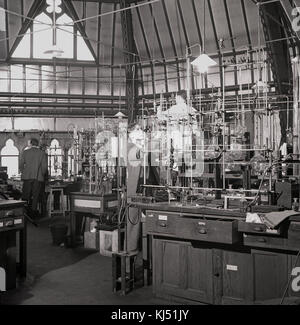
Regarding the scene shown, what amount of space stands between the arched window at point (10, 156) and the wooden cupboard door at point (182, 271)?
37.4 ft

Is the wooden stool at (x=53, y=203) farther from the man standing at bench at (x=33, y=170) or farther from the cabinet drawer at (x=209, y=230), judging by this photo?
the cabinet drawer at (x=209, y=230)

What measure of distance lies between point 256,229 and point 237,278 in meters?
0.60

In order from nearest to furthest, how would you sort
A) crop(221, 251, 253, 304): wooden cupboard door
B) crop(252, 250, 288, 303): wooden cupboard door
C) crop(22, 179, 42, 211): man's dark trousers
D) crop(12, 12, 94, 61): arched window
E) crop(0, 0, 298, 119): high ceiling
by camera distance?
crop(252, 250, 288, 303): wooden cupboard door < crop(221, 251, 253, 304): wooden cupboard door < crop(22, 179, 42, 211): man's dark trousers < crop(0, 0, 298, 119): high ceiling < crop(12, 12, 94, 61): arched window

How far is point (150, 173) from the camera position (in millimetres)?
5848

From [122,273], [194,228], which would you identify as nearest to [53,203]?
[122,273]

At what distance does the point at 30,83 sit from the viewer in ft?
50.5

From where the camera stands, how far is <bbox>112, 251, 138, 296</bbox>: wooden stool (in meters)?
4.80

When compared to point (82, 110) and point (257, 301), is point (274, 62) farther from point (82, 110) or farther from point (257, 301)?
point (257, 301)

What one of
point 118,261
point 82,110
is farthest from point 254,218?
point 82,110

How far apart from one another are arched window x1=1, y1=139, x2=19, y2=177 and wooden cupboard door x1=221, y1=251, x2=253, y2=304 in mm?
12047

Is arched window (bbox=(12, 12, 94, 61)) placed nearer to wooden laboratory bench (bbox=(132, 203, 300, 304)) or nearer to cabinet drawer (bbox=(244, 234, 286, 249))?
wooden laboratory bench (bbox=(132, 203, 300, 304))

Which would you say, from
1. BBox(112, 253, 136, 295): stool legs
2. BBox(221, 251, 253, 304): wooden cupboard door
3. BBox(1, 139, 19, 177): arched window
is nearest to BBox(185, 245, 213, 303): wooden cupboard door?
BBox(221, 251, 253, 304): wooden cupboard door

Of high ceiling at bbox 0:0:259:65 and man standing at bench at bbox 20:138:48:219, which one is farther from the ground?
high ceiling at bbox 0:0:259:65
